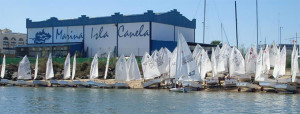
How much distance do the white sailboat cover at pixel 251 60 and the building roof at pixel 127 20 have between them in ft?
83.1

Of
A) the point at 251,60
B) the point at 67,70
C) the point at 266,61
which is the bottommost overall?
the point at 67,70

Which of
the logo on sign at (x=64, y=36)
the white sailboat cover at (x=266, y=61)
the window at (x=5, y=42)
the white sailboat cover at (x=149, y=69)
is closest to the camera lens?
the white sailboat cover at (x=266, y=61)

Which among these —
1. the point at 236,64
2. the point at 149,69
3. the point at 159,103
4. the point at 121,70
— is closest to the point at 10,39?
the point at 121,70

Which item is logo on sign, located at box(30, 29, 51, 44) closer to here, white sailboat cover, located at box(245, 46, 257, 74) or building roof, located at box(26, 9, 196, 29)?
building roof, located at box(26, 9, 196, 29)

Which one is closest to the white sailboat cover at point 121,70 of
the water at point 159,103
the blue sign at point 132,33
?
the water at point 159,103

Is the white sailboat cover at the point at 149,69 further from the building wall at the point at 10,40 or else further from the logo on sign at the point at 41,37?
the building wall at the point at 10,40

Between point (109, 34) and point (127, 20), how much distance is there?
4.45 m

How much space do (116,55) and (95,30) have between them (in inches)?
277

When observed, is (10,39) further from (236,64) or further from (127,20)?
(236,64)

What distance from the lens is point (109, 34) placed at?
81.0 m

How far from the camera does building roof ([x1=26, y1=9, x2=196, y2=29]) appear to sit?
77250mm

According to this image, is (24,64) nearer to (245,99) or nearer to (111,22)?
(111,22)

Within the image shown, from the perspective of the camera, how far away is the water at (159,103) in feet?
114

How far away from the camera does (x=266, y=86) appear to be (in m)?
47.2
